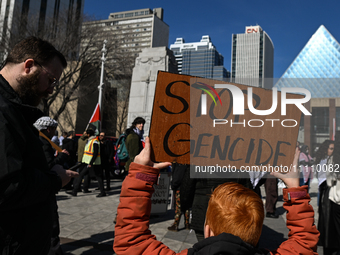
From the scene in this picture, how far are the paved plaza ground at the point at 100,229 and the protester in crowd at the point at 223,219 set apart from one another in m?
2.88

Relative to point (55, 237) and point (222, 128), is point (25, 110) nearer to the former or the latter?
point (222, 128)

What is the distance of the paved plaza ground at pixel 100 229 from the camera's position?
13.5 feet

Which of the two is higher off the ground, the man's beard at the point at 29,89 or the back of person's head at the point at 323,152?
the man's beard at the point at 29,89

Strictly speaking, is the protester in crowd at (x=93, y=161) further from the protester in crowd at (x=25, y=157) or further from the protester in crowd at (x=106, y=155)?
the protester in crowd at (x=25, y=157)

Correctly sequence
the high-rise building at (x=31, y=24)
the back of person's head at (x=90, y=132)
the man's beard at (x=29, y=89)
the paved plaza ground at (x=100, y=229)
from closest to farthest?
1. the man's beard at (x=29, y=89)
2. the paved plaza ground at (x=100, y=229)
3. the back of person's head at (x=90, y=132)
4. the high-rise building at (x=31, y=24)

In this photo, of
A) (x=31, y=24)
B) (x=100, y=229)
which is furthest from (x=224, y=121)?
(x=31, y=24)

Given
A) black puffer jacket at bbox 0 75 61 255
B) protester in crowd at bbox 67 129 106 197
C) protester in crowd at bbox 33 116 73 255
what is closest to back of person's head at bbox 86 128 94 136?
protester in crowd at bbox 67 129 106 197

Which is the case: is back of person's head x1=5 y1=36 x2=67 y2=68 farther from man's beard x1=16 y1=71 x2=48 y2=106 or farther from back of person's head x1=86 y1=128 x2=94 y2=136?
back of person's head x1=86 y1=128 x2=94 y2=136

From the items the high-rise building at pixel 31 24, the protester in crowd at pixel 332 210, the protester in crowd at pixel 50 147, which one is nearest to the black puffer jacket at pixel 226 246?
the protester in crowd at pixel 50 147

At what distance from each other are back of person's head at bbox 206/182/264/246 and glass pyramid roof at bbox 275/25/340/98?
284ft

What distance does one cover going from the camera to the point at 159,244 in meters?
1.34

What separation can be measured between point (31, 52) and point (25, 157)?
628 millimetres

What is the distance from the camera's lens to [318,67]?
280 feet

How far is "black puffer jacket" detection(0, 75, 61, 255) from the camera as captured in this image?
4.26 feet
